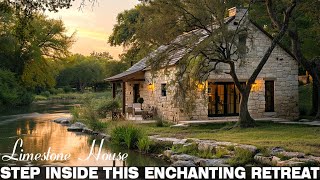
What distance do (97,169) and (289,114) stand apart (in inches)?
563

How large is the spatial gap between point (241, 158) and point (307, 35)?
14251 millimetres

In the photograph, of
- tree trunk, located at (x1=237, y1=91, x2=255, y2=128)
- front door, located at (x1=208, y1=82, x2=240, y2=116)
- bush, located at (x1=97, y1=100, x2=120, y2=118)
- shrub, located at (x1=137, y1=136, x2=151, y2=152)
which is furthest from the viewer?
bush, located at (x1=97, y1=100, x2=120, y2=118)

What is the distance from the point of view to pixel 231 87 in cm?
2181

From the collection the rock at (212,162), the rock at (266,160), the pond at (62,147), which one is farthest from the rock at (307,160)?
the pond at (62,147)

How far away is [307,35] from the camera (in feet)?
75.8

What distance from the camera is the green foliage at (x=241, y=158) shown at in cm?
1071

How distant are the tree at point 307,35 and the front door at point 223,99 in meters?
3.83

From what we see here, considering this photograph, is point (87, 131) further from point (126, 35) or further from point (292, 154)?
point (126, 35)

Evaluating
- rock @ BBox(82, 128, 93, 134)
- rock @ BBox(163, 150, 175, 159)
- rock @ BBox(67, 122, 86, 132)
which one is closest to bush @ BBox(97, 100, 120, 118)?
rock @ BBox(67, 122, 86, 132)

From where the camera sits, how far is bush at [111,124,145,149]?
14.2 meters

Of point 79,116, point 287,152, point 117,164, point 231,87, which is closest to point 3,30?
→ point 79,116

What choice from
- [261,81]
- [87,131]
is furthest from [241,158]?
[261,81]

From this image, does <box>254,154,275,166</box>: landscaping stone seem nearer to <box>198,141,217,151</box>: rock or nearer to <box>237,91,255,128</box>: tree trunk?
<box>198,141,217,151</box>: rock

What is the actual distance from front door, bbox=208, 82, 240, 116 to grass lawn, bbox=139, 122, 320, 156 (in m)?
2.33
